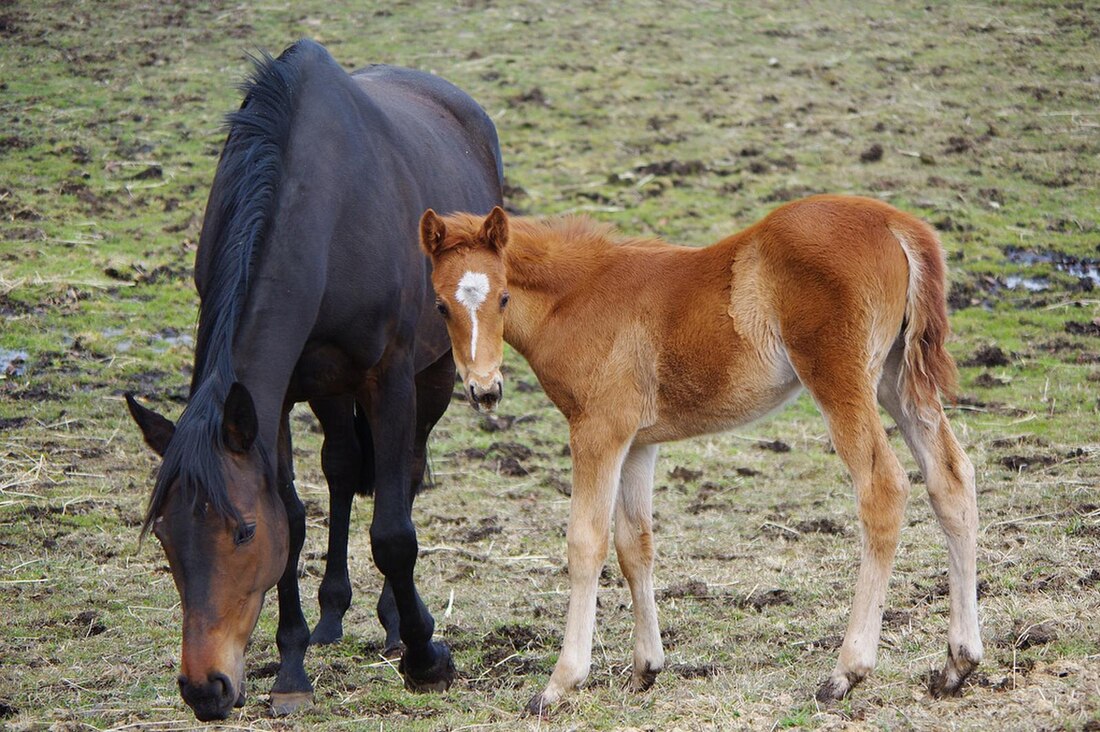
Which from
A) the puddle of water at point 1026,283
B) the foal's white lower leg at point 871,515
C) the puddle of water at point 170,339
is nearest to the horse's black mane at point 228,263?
the foal's white lower leg at point 871,515

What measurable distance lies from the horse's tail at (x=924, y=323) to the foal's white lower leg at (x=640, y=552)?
107cm

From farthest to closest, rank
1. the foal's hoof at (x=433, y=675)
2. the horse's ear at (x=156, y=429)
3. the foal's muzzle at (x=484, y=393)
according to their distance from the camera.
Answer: the foal's hoof at (x=433, y=675)
the foal's muzzle at (x=484, y=393)
the horse's ear at (x=156, y=429)

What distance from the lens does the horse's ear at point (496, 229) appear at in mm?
4480

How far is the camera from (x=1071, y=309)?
31.2 feet

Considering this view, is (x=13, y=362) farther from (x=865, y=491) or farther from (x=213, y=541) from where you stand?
(x=865, y=491)

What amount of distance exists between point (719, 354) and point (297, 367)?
1.60 metres

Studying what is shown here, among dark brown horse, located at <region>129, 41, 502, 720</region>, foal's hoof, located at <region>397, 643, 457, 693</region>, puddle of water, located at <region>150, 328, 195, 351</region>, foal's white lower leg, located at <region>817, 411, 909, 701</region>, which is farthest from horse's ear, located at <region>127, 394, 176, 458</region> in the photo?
puddle of water, located at <region>150, 328, 195, 351</region>

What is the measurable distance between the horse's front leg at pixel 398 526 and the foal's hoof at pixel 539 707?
70cm

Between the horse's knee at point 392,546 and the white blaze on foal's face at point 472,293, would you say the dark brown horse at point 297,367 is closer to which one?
the horse's knee at point 392,546

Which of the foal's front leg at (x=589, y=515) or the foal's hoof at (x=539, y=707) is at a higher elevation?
the foal's front leg at (x=589, y=515)

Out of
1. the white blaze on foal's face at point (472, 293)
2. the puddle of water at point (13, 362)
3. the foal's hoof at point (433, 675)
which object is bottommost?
the puddle of water at point (13, 362)

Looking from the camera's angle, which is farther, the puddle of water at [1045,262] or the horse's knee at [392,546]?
the puddle of water at [1045,262]

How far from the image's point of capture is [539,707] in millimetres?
4188

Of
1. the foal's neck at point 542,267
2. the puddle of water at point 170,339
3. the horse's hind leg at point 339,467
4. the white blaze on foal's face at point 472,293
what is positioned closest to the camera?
the white blaze on foal's face at point 472,293
